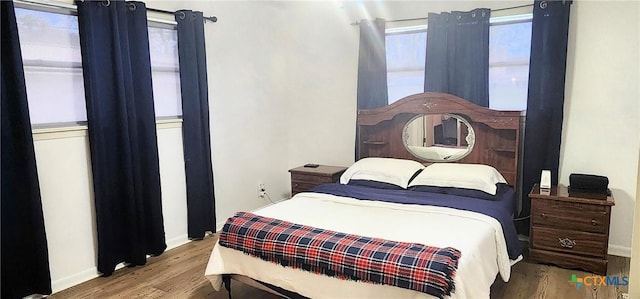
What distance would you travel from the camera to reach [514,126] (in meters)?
3.33

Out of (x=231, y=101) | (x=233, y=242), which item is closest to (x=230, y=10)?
(x=231, y=101)

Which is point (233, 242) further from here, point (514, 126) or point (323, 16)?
point (323, 16)

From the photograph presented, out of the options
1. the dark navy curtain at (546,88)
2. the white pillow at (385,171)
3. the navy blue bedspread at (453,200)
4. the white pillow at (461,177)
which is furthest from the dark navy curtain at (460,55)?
the navy blue bedspread at (453,200)

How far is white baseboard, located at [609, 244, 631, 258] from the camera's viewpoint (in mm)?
3238

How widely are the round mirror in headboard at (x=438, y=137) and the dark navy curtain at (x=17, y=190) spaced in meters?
2.81

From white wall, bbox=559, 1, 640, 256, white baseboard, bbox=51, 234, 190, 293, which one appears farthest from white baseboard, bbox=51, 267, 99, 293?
white wall, bbox=559, 1, 640, 256

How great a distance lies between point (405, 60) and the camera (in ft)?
12.8

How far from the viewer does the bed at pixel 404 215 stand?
209 centimetres

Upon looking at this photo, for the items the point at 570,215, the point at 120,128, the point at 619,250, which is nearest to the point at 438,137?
the point at 570,215

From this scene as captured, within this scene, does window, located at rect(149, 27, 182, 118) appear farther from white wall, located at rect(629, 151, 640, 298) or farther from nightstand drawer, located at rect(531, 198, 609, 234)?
white wall, located at rect(629, 151, 640, 298)

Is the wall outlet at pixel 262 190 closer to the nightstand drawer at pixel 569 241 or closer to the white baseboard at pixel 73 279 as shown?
the white baseboard at pixel 73 279

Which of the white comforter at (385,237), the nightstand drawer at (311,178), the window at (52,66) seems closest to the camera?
the white comforter at (385,237)

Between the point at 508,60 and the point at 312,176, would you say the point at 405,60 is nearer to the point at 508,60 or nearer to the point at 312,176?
the point at 508,60

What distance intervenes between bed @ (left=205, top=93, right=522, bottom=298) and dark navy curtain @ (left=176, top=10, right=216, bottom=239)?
3.61 feet
